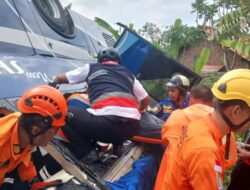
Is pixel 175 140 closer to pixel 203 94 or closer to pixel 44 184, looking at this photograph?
pixel 44 184

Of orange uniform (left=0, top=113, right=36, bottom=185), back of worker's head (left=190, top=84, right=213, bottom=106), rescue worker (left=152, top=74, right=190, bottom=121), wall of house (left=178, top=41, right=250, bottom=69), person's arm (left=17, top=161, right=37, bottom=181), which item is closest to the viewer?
orange uniform (left=0, top=113, right=36, bottom=185)

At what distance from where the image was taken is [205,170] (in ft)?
6.13

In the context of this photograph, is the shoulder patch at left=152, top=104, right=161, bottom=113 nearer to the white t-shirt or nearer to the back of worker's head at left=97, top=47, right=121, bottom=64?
the back of worker's head at left=97, top=47, right=121, bottom=64

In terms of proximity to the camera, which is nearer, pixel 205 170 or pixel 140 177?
pixel 205 170

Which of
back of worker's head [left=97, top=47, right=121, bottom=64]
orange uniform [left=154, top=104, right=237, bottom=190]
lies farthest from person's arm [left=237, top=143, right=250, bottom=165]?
back of worker's head [left=97, top=47, right=121, bottom=64]

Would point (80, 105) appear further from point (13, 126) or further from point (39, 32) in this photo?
point (13, 126)

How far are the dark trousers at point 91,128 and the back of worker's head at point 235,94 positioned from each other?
1456 millimetres

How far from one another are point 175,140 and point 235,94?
624mm

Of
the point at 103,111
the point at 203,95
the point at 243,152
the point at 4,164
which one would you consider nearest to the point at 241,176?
the point at 243,152

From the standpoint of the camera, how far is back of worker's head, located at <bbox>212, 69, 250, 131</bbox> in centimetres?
211

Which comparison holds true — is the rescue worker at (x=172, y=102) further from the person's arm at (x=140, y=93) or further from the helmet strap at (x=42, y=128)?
the helmet strap at (x=42, y=128)

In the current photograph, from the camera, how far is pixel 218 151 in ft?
6.47

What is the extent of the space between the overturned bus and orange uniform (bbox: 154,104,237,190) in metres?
0.54

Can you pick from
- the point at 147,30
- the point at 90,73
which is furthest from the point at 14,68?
the point at 147,30
